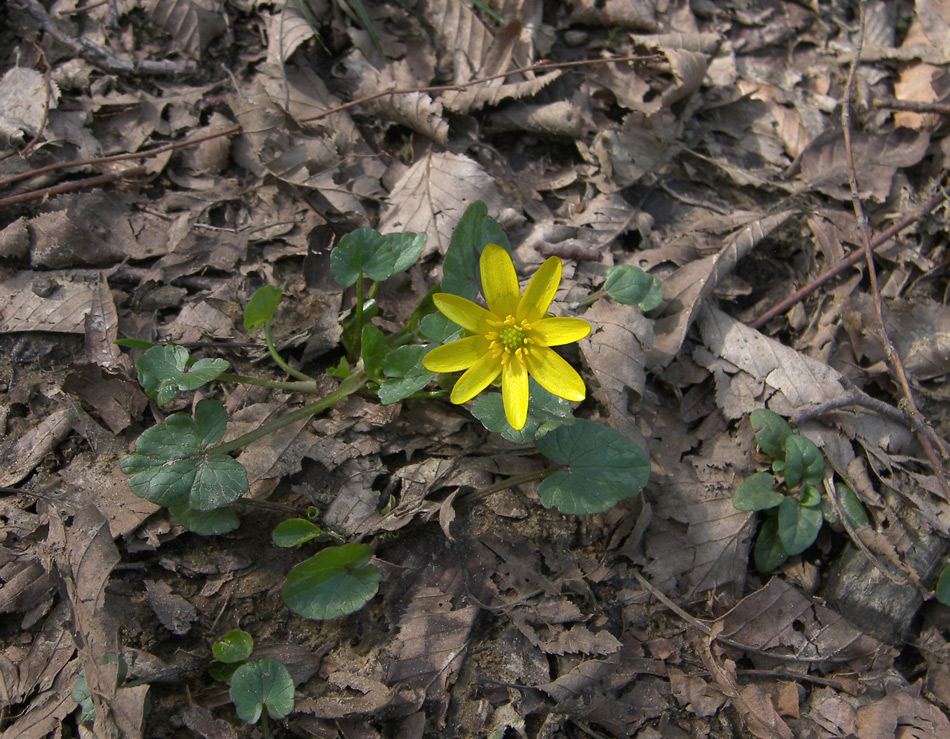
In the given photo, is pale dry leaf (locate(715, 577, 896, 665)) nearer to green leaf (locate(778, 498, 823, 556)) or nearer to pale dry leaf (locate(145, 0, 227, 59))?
green leaf (locate(778, 498, 823, 556))

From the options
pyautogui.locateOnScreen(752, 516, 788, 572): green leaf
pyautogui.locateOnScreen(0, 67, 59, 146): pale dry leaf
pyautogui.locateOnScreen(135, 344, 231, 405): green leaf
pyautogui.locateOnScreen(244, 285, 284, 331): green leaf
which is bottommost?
pyautogui.locateOnScreen(752, 516, 788, 572): green leaf

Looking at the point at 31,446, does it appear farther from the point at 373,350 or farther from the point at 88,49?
the point at 88,49

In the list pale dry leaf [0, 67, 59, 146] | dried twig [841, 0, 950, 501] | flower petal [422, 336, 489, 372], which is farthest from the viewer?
pale dry leaf [0, 67, 59, 146]

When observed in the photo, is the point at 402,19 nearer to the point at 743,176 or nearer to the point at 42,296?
the point at 743,176

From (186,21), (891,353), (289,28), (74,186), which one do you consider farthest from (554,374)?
(186,21)

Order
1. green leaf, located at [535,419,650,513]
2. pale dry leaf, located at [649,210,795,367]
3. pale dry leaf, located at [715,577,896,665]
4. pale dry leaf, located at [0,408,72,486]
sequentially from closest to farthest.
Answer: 1. green leaf, located at [535,419,650,513]
2. pale dry leaf, located at [0,408,72,486]
3. pale dry leaf, located at [715,577,896,665]
4. pale dry leaf, located at [649,210,795,367]

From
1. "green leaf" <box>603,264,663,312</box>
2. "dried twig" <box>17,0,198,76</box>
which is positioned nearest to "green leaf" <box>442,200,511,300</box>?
"green leaf" <box>603,264,663,312</box>
